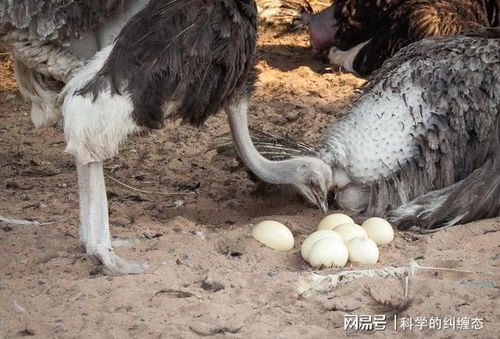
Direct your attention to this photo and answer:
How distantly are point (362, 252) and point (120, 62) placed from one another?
1318 mm

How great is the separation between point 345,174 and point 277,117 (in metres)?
1.49

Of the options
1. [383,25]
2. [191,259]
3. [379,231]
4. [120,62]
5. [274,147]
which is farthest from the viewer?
[383,25]

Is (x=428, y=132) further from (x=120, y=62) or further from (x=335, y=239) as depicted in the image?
(x=120, y=62)

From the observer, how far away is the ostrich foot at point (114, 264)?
4.20 meters

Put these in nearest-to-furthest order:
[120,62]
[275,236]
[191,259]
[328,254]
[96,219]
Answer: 1. [120,62]
2. [328,254]
3. [191,259]
4. [96,219]
5. [275,236]

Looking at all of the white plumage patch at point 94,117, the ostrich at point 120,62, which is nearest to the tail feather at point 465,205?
the ostrich at point 120,62

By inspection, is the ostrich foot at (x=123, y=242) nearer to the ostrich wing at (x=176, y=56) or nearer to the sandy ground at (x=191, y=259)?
the sandy ground at (x=191, y=259)

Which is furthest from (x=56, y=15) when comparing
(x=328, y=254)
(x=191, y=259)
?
(x=328, y=254)

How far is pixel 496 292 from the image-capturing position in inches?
152

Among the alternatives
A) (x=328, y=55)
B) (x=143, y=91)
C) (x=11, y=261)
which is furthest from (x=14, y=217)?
(x=328, y=55)

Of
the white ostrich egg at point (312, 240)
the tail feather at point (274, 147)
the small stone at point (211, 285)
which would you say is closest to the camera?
the small stone at point (211, 285)

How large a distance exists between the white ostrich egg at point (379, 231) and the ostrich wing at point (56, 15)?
5.01ft

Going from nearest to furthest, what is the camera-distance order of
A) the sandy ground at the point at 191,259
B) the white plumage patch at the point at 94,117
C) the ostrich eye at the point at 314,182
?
the sandy ground at the point at 191,259
the white plumage patch at the point at 94,117
the ostrich eye at the point at 314,182

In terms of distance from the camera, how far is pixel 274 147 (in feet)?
17.9
